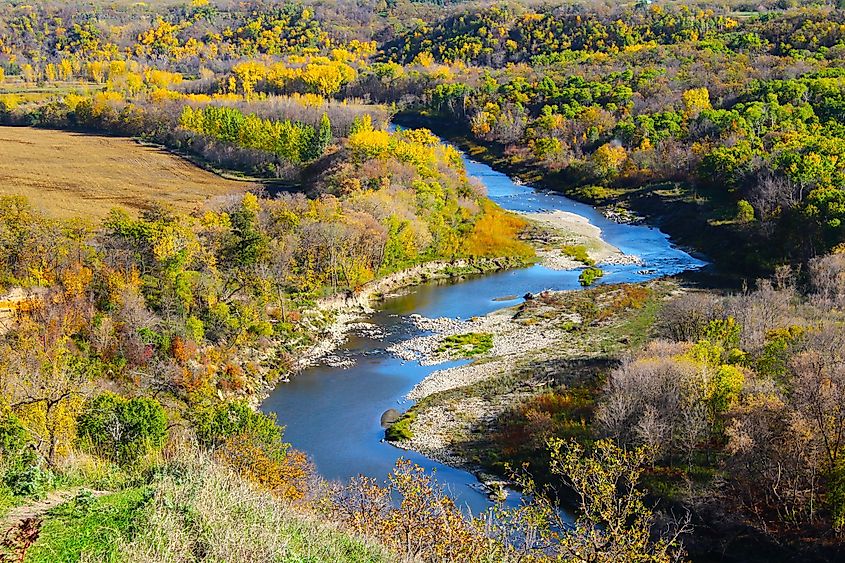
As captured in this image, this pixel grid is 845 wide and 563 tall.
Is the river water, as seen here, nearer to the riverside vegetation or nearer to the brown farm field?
the riverside vegetation

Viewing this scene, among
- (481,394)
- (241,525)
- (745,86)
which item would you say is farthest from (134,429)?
(745,86)

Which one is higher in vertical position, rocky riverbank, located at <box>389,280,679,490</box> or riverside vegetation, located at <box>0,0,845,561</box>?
riverside vegetation, located at <box>0,0,845,561</box>

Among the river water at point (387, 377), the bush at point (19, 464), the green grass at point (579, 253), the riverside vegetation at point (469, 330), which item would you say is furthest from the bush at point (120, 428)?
the green grass at point (579, 253)

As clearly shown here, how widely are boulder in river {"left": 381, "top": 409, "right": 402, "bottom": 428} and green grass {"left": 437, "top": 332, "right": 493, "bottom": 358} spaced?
5900mm

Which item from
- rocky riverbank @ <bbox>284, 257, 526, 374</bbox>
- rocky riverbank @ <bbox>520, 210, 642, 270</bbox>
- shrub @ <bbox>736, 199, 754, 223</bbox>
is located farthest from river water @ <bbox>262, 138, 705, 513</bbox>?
shrub @ <bbox>736, 199, 754, 223</bbox>

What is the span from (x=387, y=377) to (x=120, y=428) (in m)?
13.5

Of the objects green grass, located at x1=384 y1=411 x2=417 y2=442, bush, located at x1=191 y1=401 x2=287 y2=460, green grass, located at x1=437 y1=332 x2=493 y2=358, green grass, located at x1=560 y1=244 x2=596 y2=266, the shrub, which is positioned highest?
the shrub

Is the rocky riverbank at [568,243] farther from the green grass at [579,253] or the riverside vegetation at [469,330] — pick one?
the riverside vegetation at [469,330]

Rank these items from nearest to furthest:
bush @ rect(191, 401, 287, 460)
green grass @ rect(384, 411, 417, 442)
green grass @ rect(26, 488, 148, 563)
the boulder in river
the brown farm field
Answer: green grass @ rect(26, 488, 148, 563)
bush @ rect(191, 401, 287, 460)
green grass @ rect(384, 411, 417, 442)
the boulder in river
the brown farm field

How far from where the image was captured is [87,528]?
11.1 meters

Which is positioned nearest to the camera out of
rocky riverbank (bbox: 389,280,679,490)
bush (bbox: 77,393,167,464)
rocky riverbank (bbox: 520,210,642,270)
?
bush (bbox: 77,393,167,464)

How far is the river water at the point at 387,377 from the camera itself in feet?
86.2

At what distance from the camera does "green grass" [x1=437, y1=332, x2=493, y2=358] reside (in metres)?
35.5

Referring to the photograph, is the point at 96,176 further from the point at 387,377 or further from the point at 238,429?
the point at 238,429
